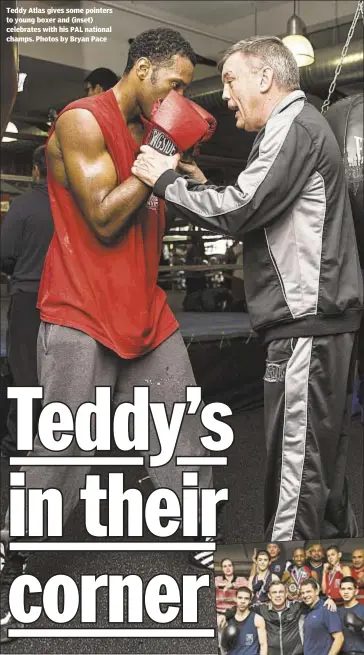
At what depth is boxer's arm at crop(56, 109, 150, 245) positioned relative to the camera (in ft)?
4.72

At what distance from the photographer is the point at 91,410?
155 centimetres

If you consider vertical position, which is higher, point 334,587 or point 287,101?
point 287,101

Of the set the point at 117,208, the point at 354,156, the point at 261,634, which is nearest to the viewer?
the point at 261,634

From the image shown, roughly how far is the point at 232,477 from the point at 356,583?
37 cm

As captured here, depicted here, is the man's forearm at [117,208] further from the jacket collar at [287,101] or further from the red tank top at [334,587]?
the red tank top at [334,587]

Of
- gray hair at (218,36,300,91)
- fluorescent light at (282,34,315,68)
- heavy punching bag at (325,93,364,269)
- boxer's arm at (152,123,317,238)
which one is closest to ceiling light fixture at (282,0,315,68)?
fluorescent light at (282,34,315,68)

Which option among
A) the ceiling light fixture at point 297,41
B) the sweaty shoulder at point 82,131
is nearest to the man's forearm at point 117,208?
the sweaty shoulder at point 82,131

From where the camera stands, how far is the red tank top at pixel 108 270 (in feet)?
4.83

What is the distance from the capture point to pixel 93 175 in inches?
56.5

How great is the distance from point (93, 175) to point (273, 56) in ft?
1.50

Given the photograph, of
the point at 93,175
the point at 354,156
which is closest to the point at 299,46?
the point at 354,156

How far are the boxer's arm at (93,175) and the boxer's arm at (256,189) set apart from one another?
0.07 metres

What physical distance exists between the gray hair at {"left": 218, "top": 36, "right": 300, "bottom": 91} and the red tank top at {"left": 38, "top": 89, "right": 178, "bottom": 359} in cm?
30

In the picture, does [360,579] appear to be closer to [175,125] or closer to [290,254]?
[290,254]
